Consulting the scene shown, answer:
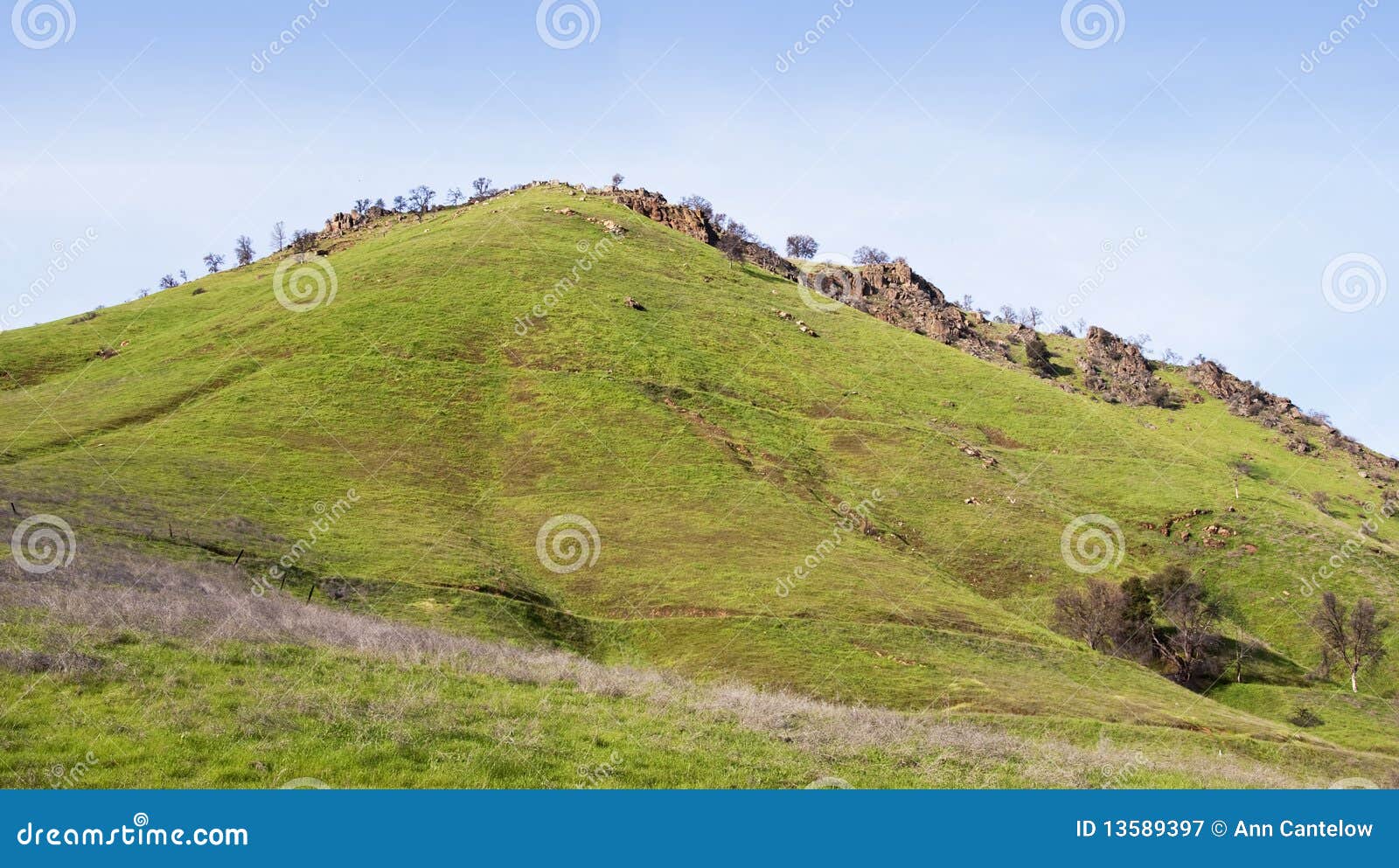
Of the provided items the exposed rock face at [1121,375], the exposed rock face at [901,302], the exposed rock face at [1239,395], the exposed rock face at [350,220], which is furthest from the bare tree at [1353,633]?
the exposed rock face at [350,220]

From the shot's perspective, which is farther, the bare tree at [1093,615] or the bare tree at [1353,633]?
the bare tree at [1353,633]

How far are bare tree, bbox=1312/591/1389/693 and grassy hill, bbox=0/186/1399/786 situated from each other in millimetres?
1273

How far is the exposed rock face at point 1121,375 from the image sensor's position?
165m

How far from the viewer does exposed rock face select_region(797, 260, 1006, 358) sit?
158000 millimetres

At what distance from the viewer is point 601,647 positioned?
43000mm

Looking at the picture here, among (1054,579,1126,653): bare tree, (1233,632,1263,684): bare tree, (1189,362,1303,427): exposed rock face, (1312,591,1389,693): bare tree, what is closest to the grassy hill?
(1233,632,1263,684): bare tree

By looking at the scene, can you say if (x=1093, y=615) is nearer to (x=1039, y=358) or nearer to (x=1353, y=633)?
(x=1353, y=633)

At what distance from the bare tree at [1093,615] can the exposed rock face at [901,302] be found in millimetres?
84166

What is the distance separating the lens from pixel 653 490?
68875mm

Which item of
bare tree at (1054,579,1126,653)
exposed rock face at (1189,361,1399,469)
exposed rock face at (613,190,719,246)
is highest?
exposed rock face at (613,190,719,246)

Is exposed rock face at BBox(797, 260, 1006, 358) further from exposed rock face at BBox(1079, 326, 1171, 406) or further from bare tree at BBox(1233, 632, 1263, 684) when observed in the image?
bare tree at BBox(1233, 632, 1263, 684)

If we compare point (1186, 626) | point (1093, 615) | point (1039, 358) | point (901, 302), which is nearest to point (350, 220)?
point (901, 302)

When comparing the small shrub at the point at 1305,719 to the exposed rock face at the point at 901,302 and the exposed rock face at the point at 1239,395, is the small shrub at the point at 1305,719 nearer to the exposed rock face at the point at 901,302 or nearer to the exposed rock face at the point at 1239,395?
the exposed rock face at the point at 901,302

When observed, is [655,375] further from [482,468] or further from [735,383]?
[482,468]
